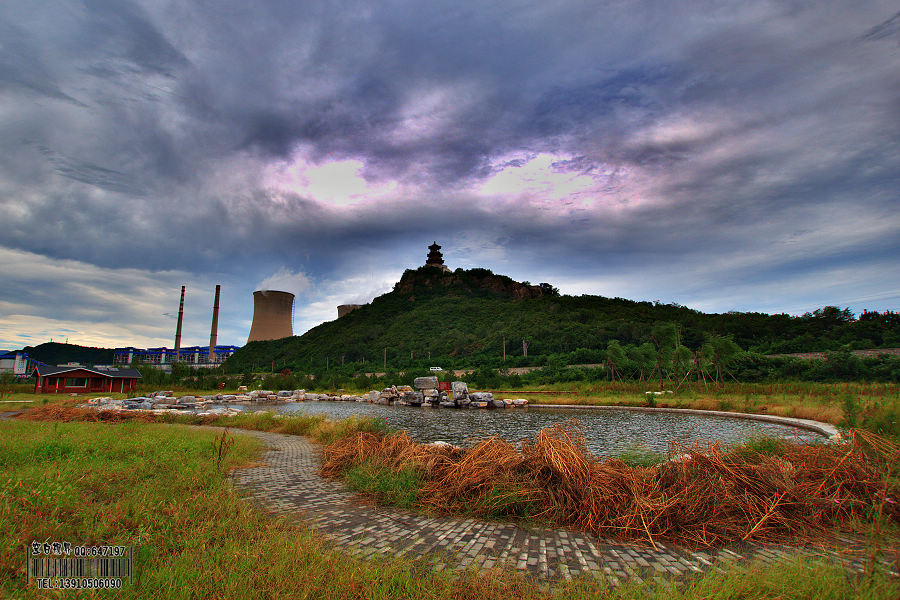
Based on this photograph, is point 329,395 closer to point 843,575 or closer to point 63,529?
point 63,529

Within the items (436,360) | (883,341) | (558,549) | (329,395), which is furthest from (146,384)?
(883,341)

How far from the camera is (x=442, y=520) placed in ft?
17.1

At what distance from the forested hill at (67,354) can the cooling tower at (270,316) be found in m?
52.9

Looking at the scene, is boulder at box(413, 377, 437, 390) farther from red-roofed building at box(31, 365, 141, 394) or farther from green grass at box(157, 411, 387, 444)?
red-roofed building at box(31, 365, 141, 394)

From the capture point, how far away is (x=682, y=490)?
201 inches

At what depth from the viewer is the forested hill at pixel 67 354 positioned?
89.7 m

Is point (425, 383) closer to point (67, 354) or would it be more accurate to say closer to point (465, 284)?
point (465, 284)

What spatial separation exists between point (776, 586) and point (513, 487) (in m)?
2.99

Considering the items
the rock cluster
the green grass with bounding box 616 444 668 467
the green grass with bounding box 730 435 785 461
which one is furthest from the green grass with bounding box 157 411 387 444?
the rock cluster

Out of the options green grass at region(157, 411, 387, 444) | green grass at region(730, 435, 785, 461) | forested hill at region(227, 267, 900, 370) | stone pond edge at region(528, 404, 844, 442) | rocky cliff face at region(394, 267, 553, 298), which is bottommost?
stone pond edge at region(528, 404, 844, 442)

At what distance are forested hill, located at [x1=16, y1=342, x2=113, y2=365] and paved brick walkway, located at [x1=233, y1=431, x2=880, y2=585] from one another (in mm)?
107956

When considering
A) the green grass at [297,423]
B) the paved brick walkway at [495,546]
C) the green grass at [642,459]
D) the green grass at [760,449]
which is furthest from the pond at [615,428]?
the paved brick walkway at [495,546]

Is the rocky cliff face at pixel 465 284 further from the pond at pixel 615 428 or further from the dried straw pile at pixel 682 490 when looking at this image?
the dried straw pile at pixel 682 490

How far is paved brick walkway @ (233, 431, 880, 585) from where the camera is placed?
381 centimetres
